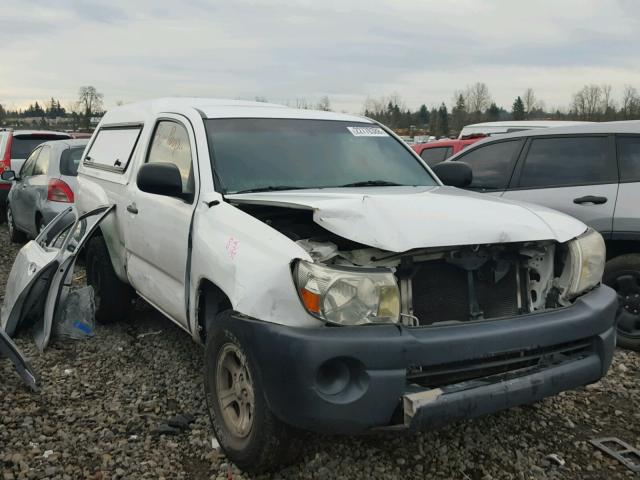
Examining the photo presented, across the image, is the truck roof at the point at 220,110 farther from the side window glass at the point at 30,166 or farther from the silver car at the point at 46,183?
the side window glass at the point at 30,166

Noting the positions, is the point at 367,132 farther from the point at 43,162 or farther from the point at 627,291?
the point at 43,162

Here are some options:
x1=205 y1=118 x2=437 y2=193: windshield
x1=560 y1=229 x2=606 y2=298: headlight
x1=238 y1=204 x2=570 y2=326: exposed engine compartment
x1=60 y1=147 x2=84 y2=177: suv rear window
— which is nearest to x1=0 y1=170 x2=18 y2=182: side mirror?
x1=60 y1=147 x2=84 y2=177: suv rear window

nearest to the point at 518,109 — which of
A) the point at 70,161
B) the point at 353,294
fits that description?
the point at 70,161

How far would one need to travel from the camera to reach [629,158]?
16.3 ft

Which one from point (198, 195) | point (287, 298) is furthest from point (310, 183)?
point (287, 298)

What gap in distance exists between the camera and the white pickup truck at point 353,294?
2.54 meters

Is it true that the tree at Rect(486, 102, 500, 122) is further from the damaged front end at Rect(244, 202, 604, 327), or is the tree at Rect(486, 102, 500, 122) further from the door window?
the damaged front end at Rect(244, 202, 604, 327)

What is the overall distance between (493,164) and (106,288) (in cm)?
374

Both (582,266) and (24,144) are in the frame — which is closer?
(582,266)

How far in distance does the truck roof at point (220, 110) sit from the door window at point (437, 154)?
549cm

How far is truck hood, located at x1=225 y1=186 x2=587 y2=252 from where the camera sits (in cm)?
272

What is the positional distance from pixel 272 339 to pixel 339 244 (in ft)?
2.08

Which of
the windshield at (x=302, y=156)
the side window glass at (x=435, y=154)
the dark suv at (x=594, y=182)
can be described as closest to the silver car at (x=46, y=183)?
the windshield at (x=302, y=156)

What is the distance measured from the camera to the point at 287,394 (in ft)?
8.34
